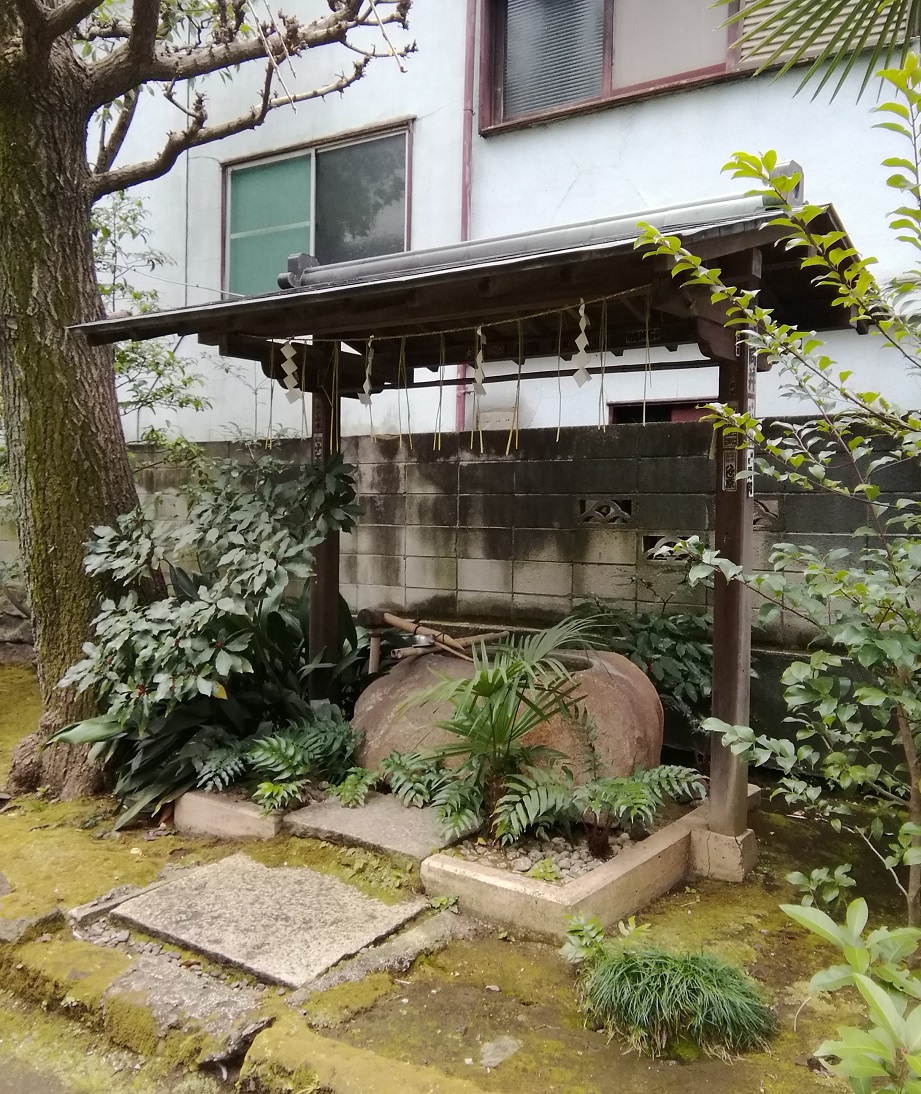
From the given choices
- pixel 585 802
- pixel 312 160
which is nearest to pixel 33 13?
pixel 312 160

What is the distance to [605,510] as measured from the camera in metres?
6.00

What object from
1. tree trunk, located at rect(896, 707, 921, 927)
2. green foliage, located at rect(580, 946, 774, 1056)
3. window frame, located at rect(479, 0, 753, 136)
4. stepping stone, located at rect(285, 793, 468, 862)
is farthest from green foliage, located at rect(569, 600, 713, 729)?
window frame, located at rect(479, 0, 753, 136)

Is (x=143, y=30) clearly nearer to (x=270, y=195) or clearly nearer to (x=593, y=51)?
(x=593, y=51)

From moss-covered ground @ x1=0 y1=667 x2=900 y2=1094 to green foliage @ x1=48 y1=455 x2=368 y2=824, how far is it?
0.57 metres

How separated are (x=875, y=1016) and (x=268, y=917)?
2.69 meters

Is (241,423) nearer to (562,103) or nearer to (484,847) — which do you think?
(562,103)

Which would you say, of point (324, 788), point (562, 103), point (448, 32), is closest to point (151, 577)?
point (324, 788)

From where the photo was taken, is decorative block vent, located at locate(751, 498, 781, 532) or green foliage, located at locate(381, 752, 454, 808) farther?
decorative block vent, located at locate(751, 498, 781, 532)

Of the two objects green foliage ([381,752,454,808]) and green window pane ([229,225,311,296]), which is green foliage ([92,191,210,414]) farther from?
green foliage ([381,752,454,808])

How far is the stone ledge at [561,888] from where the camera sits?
336 centimetres

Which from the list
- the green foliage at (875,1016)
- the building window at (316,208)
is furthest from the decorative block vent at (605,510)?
the green foliage at (875,1016)

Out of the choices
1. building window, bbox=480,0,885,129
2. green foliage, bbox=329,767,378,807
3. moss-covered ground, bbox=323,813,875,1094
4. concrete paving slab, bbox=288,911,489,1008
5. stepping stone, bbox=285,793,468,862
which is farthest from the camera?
building window, bbox=480,0,885,129

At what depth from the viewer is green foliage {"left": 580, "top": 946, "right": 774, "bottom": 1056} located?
8.87 ft

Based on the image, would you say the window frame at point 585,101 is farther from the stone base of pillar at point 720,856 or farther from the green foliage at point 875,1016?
the green foliage at point 875,1016
